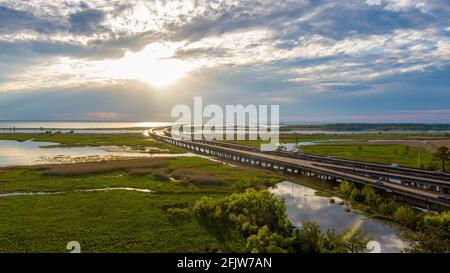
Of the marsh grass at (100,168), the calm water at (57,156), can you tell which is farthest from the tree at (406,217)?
the calm water at (57,156)

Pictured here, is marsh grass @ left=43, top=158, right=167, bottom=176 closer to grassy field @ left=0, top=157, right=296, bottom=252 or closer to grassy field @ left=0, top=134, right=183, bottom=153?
grassy field @ left=0, top=157, right=296, bottom=252

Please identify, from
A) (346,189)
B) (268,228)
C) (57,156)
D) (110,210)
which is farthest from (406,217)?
(57,156)

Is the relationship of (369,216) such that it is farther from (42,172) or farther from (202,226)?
(42,172)

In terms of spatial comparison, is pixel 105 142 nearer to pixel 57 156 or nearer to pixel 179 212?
pixel 57 156

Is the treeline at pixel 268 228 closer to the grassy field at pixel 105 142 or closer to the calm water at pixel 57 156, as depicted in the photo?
the calm water at pixel 57 156
